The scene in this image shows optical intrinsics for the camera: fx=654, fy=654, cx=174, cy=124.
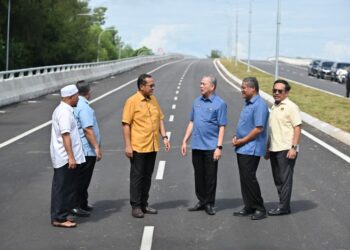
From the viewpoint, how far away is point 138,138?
8320mm

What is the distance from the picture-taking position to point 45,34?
3162 inches

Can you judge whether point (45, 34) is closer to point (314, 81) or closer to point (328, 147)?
point (314, 81)

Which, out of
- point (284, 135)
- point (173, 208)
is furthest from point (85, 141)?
point (284, 135)

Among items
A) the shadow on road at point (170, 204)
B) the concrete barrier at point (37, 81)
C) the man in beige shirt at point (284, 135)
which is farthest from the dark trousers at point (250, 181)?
the concrete barrier at point (37, 81)

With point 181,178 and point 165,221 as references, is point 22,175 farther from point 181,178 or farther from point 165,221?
point 165,221

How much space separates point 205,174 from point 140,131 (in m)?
1.09

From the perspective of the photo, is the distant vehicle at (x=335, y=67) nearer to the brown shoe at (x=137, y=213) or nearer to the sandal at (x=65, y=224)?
the brown shoe at (x=137, y=213)

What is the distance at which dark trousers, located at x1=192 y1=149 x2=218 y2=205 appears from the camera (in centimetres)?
859

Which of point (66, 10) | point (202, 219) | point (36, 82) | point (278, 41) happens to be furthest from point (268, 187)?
point (66, 10)

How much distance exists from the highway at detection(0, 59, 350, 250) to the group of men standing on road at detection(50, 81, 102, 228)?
0.92 feet

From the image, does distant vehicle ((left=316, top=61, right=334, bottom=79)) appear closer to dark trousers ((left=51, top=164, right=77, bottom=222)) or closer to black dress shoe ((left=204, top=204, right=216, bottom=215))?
black dress shoe ((left=204, top=204, right=216, bottom=215))

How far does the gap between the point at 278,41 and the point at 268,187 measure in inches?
1091

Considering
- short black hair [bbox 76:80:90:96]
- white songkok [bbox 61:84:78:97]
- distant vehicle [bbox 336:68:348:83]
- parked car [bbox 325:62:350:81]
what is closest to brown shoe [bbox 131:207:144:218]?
short black hair [bbox 76:80:90:96]

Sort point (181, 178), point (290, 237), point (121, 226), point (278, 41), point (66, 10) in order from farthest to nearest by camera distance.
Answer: point (66, 10), point (278, 41), point (181, 178), point (121, 226), point (290, 237)
